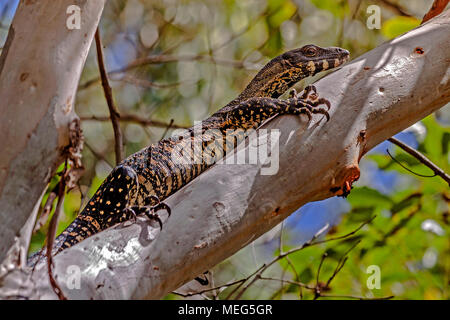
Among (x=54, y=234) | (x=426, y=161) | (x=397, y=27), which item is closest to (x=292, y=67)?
(x=397, y=27)

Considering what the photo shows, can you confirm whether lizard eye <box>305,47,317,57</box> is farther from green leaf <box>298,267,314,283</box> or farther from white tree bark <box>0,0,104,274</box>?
white tree bark <box>0,0,104,274</box>

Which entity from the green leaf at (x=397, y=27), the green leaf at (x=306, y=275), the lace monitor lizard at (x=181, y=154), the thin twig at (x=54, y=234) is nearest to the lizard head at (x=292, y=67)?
the lace monitor lizard at (x=181, y=154)

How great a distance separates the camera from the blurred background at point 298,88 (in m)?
6.38

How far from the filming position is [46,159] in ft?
8.89

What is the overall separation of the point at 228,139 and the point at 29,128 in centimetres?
302

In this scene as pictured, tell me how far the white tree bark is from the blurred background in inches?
124

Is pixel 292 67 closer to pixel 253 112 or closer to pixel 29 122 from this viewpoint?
pixel 253 112

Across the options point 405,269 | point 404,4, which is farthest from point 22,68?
point 404,4

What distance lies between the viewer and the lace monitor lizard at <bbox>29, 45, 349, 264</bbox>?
4.30m

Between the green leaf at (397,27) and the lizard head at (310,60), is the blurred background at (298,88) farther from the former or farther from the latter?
the lizard head at (310,60)

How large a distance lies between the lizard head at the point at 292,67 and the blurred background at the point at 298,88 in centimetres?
71

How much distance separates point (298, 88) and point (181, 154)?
10.4 ft

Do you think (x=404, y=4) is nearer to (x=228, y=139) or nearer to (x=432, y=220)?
(x=432, y=220)

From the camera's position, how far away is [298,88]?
8055mm
